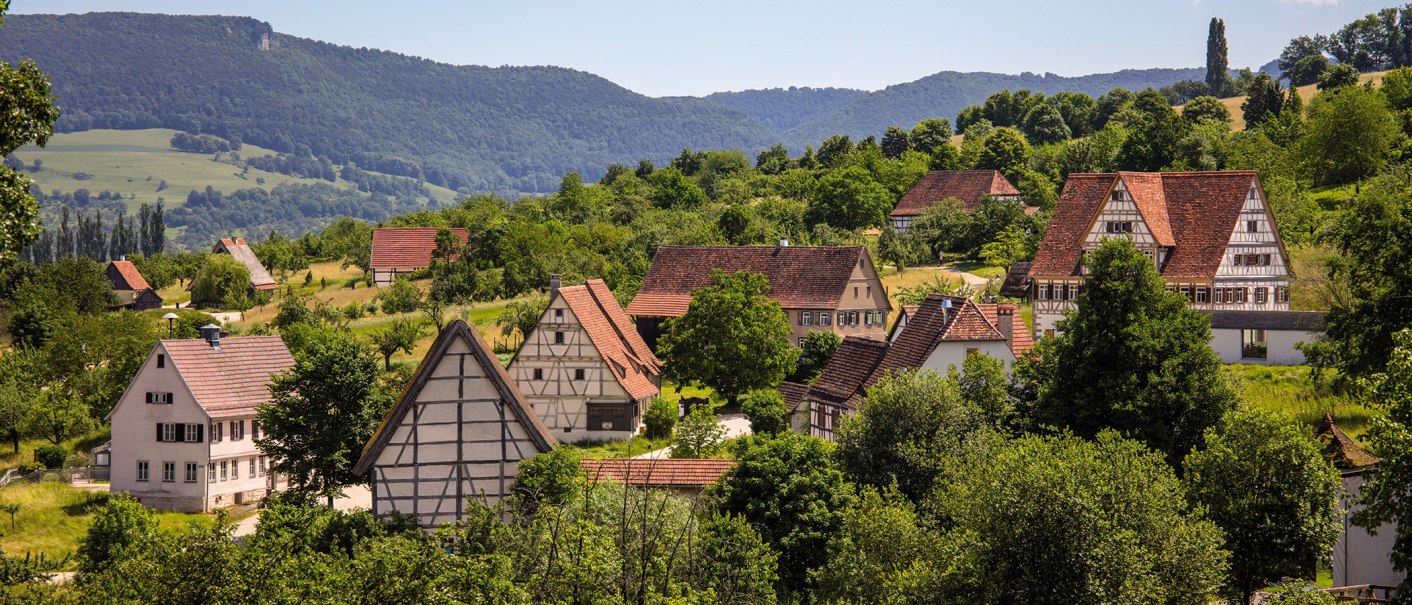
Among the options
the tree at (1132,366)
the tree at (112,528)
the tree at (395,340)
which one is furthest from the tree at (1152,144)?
the tree at (112,528)

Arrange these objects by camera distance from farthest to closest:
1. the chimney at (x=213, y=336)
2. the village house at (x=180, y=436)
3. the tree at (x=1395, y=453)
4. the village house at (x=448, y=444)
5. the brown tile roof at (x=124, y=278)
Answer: the brown tile roof at (x=124, y=278) < the chimney at (x=213, y=336) < the village house at (x=180, y=436) < the village house at (x=448, y=444) < the tree at (x=1395, y=453)

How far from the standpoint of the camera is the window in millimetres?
56938

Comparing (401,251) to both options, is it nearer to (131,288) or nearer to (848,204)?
(131,288)

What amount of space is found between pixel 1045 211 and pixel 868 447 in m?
64.0

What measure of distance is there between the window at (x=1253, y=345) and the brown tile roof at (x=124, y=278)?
10561cm

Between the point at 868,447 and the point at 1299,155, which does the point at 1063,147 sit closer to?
the point at 1299,155

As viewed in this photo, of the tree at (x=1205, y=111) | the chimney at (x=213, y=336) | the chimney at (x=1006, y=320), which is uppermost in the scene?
the tree at (x=1205, y=111)

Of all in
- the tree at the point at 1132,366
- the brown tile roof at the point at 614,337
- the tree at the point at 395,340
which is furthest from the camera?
the tree at the point at 395,340

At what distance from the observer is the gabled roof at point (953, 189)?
11538 cm

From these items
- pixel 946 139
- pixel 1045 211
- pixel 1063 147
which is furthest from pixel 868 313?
pixel 946 139

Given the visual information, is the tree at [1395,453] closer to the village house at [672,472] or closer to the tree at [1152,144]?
the village house at [672,472]

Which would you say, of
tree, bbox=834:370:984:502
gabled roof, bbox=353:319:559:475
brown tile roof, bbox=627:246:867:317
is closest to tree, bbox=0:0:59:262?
gabled roof, bbox=353:319:559:475

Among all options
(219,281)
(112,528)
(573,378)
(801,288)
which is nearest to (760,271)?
(801,288)

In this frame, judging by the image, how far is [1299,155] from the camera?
325 ft
